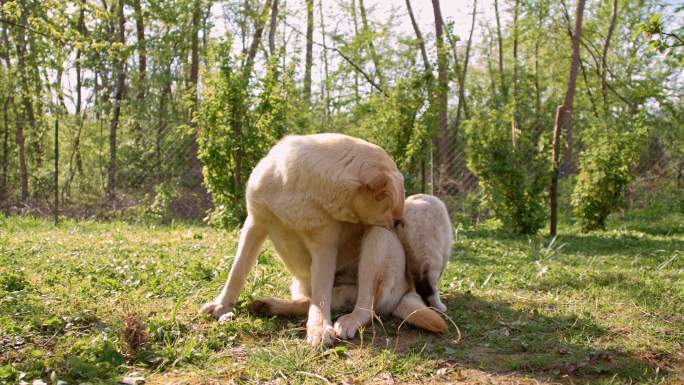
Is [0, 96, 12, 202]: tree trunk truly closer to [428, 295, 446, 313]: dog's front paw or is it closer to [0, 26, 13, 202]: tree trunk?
[0, 26, 13, 202]: tree trunk

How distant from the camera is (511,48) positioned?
23.4m

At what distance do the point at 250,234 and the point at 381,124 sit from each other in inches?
270

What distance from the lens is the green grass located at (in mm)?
2877

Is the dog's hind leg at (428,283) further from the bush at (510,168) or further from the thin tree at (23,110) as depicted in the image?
the thin tree at (23,110)

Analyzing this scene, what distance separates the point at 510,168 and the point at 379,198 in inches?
271

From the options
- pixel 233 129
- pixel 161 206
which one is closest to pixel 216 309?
pixel 233 129

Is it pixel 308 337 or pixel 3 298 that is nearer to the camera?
pixel 308 337


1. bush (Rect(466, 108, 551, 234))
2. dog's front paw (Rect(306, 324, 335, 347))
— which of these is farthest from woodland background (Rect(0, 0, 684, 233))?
dog's front paw (Rect(306, 324, 335, 347))

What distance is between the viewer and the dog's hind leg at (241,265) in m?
3.71

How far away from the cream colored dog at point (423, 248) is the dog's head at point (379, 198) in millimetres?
330

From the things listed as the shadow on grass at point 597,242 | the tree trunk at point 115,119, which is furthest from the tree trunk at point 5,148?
the shadow on grass at point 597,242

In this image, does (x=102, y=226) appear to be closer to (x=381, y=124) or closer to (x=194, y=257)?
(x=194, y=257)

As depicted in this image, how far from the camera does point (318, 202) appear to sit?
3404 millimetres

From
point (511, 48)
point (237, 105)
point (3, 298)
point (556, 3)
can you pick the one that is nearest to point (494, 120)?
point (237, 105)
